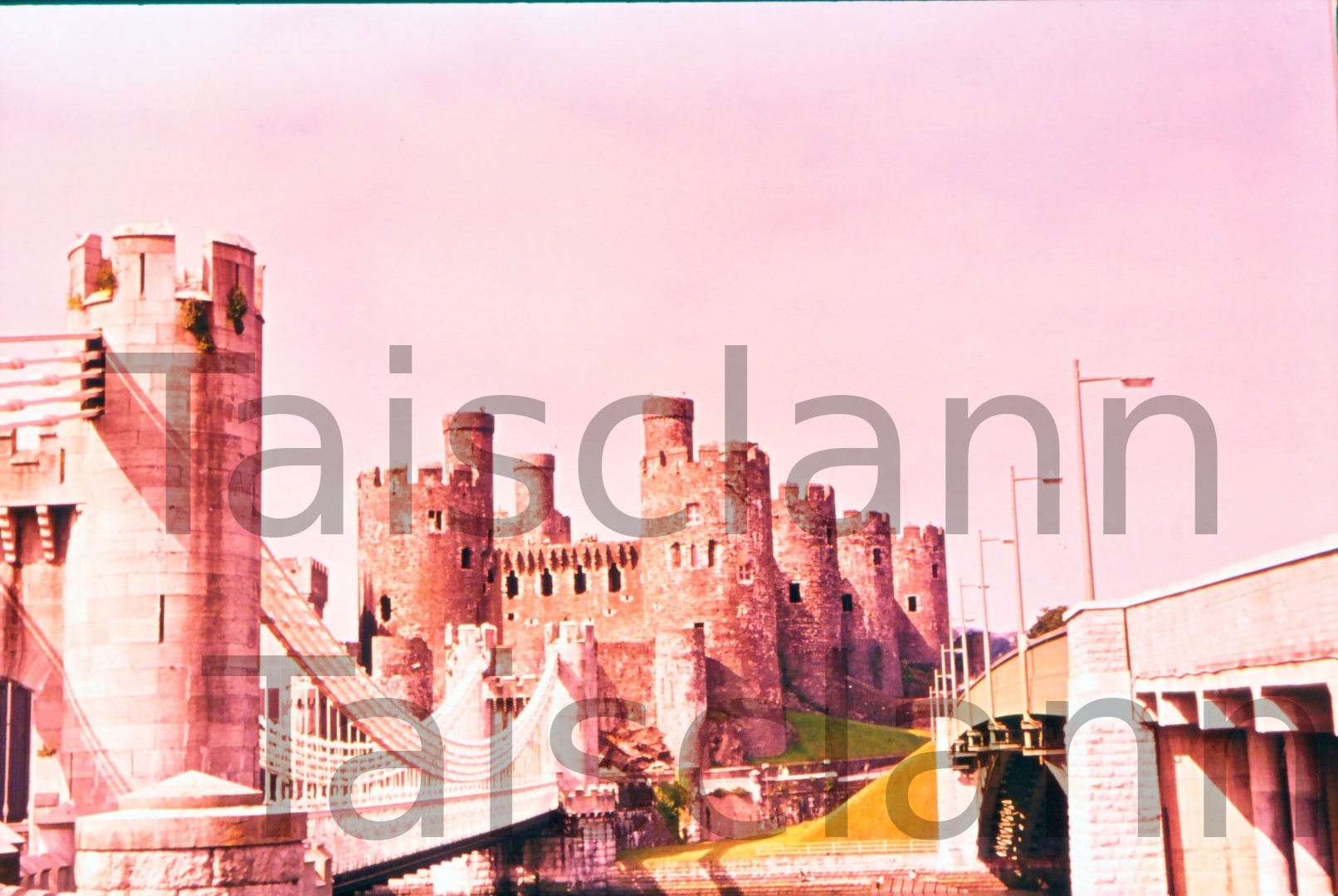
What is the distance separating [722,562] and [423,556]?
388 inches

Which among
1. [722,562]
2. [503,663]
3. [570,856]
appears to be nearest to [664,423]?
[722,562]

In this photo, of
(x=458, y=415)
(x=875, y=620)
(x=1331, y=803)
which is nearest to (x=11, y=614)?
(x=1331, y=803)

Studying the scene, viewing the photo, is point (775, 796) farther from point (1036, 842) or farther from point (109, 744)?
point (109, 744)

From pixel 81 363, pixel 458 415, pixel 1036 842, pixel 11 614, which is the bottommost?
pixel 1036 842

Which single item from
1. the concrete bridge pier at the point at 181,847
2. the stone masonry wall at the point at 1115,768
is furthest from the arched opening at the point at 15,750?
the concrete bridge pier at the point at 181,847

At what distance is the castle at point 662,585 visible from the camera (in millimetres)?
55688

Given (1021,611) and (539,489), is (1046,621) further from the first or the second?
(1021,611)

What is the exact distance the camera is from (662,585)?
56844 millimetres

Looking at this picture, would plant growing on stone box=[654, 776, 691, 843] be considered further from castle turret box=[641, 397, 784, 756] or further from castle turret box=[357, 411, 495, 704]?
castle turret box=[357, 411, 495, 704]

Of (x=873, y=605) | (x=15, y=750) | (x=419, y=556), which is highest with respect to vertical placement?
(x=419, y=556)

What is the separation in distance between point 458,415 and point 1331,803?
149 feet

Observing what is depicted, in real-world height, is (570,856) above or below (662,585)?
below

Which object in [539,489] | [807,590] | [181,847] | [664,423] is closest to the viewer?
[181,847]

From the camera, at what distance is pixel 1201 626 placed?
18766 mm
